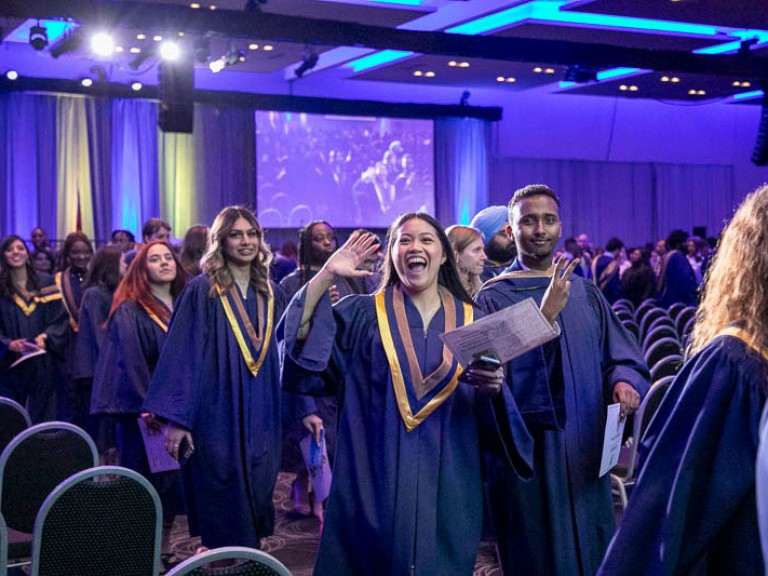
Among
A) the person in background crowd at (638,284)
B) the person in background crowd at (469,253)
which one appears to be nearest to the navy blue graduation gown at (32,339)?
the person in background crowd at (469,253)

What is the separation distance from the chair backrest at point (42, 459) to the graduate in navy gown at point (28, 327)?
4.06 metres

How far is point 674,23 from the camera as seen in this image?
16.0 metres

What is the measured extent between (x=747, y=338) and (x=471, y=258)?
3633 millimetres

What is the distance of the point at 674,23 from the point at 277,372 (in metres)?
12.4

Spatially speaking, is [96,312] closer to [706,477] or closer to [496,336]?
[496,336]

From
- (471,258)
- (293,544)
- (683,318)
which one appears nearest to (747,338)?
(471,258)

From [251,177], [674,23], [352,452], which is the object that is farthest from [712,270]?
[251,177]

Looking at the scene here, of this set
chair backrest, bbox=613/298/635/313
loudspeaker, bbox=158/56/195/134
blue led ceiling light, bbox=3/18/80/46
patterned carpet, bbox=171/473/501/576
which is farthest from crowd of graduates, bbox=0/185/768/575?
blue led ceiling light, bbox=3/18/80/46

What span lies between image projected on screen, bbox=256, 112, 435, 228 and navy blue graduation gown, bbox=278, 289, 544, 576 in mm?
16404

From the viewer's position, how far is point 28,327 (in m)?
8.66

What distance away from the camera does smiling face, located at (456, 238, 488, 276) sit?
5.79 metres

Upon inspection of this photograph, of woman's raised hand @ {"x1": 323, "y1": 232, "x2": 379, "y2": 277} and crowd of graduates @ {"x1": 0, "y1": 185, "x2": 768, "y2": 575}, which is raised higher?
woman's raised hand @ {"x1": 323, "y1": 232, "x2": 379, "y2": 277}

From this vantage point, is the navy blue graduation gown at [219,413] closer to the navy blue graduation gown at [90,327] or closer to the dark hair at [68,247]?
the navy blue graduation gown at [90,327]

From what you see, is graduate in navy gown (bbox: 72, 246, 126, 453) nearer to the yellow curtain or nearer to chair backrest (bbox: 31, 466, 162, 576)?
chair backrest (bbox: 31, 466, 162, 576)
